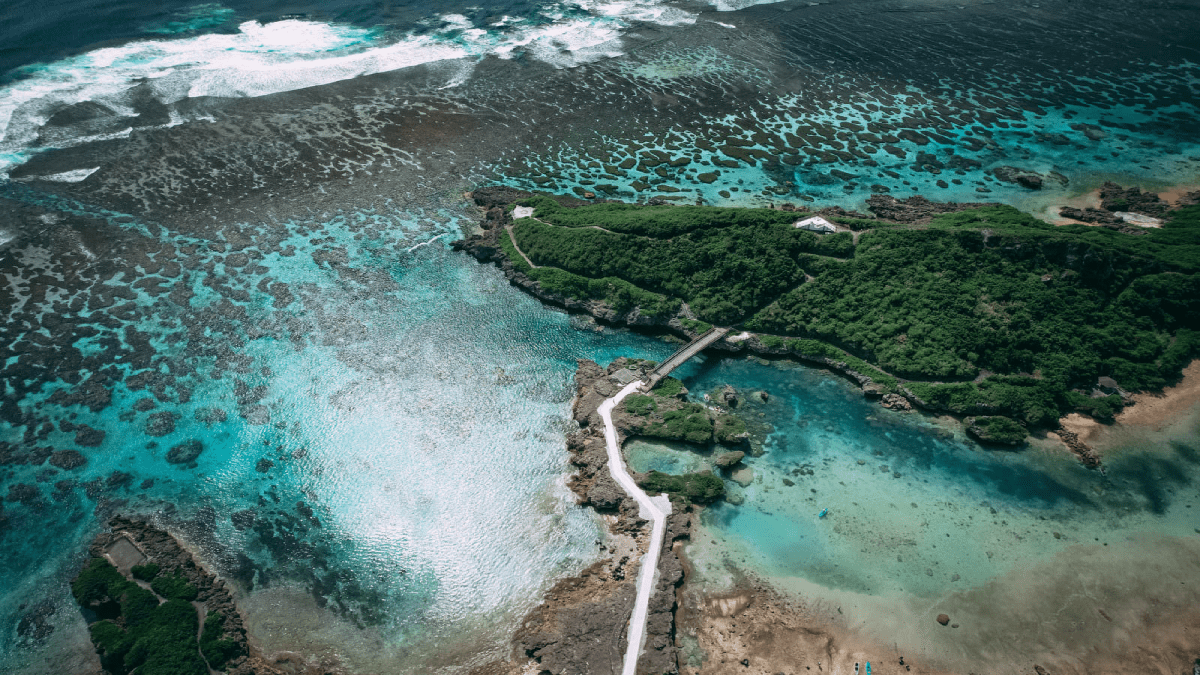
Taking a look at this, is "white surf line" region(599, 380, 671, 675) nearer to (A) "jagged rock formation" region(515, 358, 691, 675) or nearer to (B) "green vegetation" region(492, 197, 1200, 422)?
(A) "jagged rock formation" region(515, 358, 691, 675)

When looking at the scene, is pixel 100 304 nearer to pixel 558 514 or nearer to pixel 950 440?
pixel 558 514

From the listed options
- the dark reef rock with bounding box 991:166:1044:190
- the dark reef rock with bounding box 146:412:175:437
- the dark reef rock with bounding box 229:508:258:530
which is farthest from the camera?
the dark reef rock with bounding box 991:166:1044:190

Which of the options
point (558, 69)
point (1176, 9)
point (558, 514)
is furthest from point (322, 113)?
point (1176, 9)

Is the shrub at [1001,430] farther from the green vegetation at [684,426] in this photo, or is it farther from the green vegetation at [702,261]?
the green vegetation at [684,426]

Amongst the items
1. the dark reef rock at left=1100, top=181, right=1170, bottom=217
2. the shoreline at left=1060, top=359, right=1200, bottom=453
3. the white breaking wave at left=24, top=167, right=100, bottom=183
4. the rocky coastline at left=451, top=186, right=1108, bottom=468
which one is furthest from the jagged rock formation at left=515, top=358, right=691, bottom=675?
the white breaking wave at left=24, top=167, right=100, bottom=183

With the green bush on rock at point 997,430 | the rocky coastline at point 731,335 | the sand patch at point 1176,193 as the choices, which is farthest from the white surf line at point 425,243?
the sand patch at point 1176,193

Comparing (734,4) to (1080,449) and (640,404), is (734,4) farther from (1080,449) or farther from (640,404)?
(1080,449)
